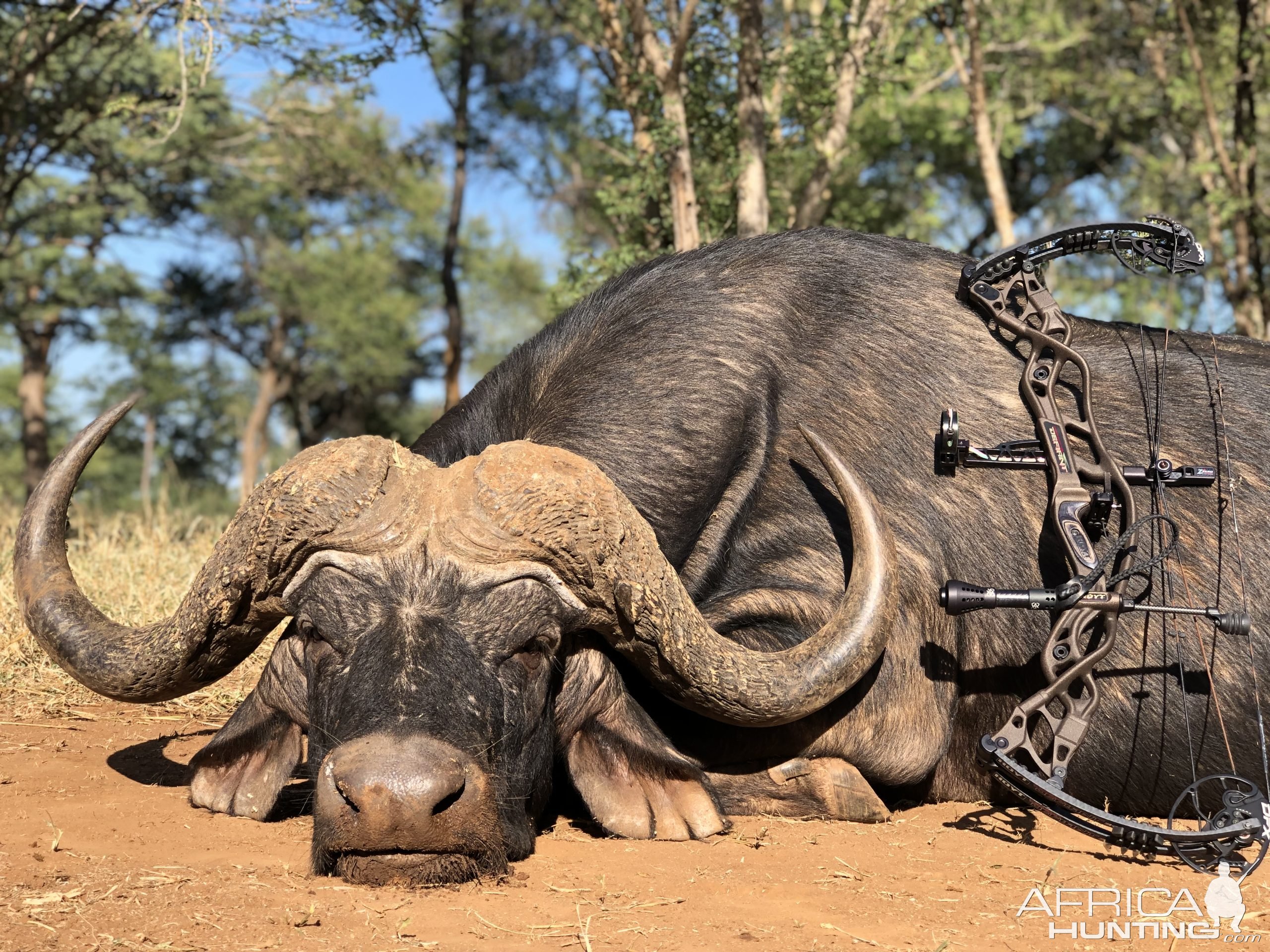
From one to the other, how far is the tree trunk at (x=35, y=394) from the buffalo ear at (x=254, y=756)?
55.2 feet

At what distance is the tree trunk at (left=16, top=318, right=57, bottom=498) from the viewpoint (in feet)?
70.3

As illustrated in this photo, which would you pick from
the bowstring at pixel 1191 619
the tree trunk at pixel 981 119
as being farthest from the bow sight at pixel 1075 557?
the tree trunk at pixel 981 119

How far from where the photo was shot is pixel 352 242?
2986 cm

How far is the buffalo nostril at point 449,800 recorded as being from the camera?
3188mm

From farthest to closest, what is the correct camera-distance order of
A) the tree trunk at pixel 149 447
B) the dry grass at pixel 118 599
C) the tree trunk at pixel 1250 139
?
1. the tree trunk at pixel 149 447
2. the tree trunk at pixel 1250 139
3. the dry grass at pixel 118 599

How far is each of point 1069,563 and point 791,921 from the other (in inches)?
65.8

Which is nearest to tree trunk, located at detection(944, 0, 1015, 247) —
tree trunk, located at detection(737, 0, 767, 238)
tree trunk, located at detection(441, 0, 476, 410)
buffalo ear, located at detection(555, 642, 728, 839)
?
tree trunk, located at detection(737, 0, 767, 238)

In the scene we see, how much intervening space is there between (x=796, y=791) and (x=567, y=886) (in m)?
1.05

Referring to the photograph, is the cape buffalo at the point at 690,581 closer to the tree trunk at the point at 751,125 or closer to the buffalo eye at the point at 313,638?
the buffalo eye at the point at 313,638

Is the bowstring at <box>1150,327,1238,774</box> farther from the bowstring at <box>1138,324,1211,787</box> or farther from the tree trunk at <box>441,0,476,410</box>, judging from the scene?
the tree trunk at <box>441,0,476,410</box>

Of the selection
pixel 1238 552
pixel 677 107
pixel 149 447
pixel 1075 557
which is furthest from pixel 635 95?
pixel 149 447

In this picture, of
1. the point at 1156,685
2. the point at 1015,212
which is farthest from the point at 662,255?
the point at 1015,212

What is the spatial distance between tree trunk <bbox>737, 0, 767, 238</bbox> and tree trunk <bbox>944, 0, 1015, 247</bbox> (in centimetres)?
315

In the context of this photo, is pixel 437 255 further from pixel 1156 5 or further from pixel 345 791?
pixel 345 791
